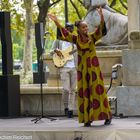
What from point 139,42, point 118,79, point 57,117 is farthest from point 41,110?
point 139,42

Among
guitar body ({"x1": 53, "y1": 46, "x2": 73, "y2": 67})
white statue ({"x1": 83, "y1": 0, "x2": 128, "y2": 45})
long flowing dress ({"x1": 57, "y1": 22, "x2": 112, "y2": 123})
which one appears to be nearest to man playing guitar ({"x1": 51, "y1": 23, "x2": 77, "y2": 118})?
guitar body ({"x1": 53, "y1": 46, "x2": 73, "y2": 67})

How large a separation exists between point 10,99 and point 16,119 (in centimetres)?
49

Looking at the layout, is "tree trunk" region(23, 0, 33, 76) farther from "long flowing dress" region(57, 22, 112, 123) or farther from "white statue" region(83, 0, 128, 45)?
"long flowing dress" region(57, 22, 112, 123)

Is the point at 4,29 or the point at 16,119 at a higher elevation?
the point at 4,29

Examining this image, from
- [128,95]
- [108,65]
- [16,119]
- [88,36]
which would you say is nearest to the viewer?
[88,36]

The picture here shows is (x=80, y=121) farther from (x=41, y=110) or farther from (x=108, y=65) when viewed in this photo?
(x=108, y=65)

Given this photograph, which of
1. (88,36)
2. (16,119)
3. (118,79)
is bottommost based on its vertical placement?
(16,119)

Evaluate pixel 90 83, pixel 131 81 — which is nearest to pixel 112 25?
pixel 131 81

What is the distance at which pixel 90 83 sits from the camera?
1089 centimetres

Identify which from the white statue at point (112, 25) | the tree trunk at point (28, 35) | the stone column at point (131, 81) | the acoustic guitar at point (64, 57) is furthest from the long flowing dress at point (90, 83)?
the tree trunk at point (28, 35)

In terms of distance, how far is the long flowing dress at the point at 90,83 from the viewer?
10.8m

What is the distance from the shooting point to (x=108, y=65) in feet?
48.3

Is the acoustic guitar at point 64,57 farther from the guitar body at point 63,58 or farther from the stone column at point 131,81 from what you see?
the stone column at point 131,81

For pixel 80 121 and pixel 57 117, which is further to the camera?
pixel 57 117
